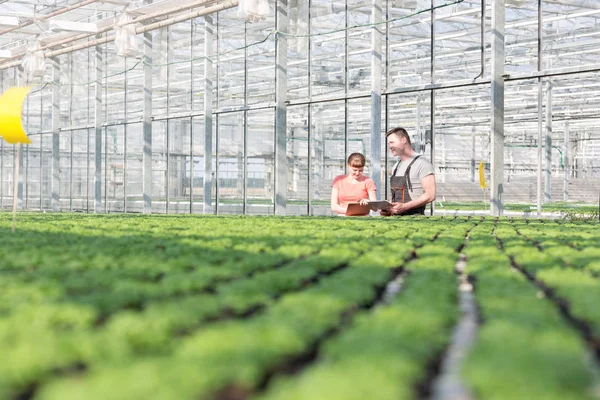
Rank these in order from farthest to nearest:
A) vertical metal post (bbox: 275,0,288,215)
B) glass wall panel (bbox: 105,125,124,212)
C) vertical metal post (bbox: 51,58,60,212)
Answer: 1. vertical metal post (bbox: 51,58,60,212)
2. glass wall panel (bbox: 105,125,124,212)
3. vertical metal post (bbox: 275,0,288,215)

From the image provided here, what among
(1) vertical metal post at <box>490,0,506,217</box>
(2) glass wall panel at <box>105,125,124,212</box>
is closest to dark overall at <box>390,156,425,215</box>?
(1) vertical metal post at <box>490,0,506,217</box>

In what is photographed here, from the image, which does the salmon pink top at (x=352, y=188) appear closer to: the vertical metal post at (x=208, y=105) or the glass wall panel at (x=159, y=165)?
the vertical metal post at (x=208, y=105)

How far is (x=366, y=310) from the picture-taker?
11.1 feet

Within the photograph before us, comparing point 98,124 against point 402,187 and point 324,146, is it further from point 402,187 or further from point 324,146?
point 402,187

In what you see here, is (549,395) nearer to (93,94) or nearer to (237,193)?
(237,193)

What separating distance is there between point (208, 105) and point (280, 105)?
3045 mm

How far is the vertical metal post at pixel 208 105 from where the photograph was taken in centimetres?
1950

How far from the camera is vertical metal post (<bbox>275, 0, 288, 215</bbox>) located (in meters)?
17.3

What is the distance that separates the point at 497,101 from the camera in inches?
511

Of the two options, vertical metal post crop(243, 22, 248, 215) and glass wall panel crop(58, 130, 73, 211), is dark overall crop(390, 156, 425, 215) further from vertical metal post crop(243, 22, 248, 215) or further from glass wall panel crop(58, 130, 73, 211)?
glass wall panel crop(58, 130, 73, 211)

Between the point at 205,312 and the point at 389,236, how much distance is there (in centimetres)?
431

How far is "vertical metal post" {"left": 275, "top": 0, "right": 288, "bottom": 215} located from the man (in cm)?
815

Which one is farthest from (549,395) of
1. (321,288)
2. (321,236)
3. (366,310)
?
(321,236)

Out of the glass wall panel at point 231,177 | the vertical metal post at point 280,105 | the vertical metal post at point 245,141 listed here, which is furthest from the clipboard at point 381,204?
the glass wall panel at point 231,177
